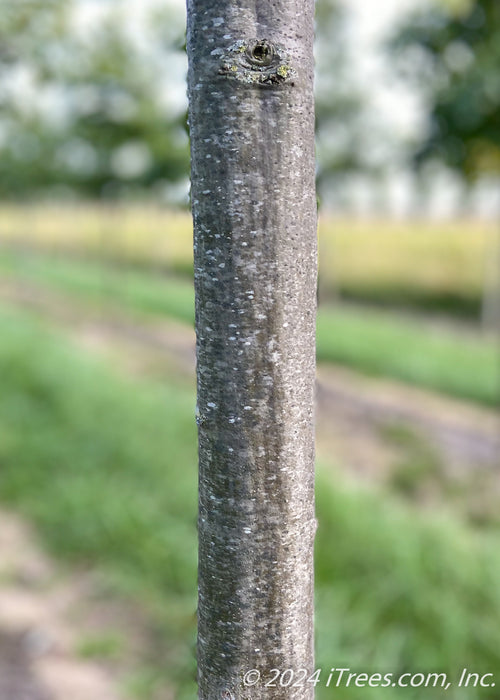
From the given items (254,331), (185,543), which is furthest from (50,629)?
(254,331)

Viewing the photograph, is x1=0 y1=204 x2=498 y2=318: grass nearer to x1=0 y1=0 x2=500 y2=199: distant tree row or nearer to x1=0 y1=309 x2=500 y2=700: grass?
x1=0 y1=0 x2=500 y2=199: distant tree row

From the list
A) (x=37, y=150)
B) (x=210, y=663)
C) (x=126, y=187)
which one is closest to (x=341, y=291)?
(x=126, y=187)

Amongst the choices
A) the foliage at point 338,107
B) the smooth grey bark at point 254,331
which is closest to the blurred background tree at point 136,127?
the foliage at point 338,107

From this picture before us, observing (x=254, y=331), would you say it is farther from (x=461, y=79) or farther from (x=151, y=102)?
(x=151, y=102)

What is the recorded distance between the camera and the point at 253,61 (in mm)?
843

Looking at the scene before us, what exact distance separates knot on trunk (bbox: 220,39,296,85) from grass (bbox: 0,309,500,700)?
197cm

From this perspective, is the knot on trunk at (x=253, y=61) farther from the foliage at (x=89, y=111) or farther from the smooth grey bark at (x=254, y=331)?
the foliage at (x=89, y=111)

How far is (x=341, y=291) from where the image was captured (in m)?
16.8

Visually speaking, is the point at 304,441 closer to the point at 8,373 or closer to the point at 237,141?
the point at 237,141

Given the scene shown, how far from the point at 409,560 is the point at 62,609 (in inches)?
69.8

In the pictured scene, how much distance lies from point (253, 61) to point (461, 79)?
717cm

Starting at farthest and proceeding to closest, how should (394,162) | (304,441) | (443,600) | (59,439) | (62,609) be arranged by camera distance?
(394,162) < (59,439) < (62,609) < (443,600) < (304,441)

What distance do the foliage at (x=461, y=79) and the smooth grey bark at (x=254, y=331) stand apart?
644 centimetres

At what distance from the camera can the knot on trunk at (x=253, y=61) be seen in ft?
2.76
